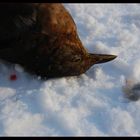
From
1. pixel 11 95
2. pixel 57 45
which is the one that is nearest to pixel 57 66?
pixel 57 45

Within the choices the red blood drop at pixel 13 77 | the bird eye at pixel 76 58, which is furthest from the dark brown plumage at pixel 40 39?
the red blood drop at pixel 13 77

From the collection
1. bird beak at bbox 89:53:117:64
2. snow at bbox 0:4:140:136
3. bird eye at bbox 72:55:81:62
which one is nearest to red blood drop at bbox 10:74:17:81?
snow at bbox 0:4:140:136

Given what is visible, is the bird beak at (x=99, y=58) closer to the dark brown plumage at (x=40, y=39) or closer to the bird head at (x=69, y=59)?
the bird head at (x=69, y=59)

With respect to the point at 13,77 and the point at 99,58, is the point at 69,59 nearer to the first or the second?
the point at 99,58

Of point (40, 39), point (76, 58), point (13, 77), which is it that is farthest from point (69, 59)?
point (13, 77)

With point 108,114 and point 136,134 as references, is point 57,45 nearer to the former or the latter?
point 108,114

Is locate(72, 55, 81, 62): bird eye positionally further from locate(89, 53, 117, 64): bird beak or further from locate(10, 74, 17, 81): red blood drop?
locate(10, 74, 17, 81): red blood drop
